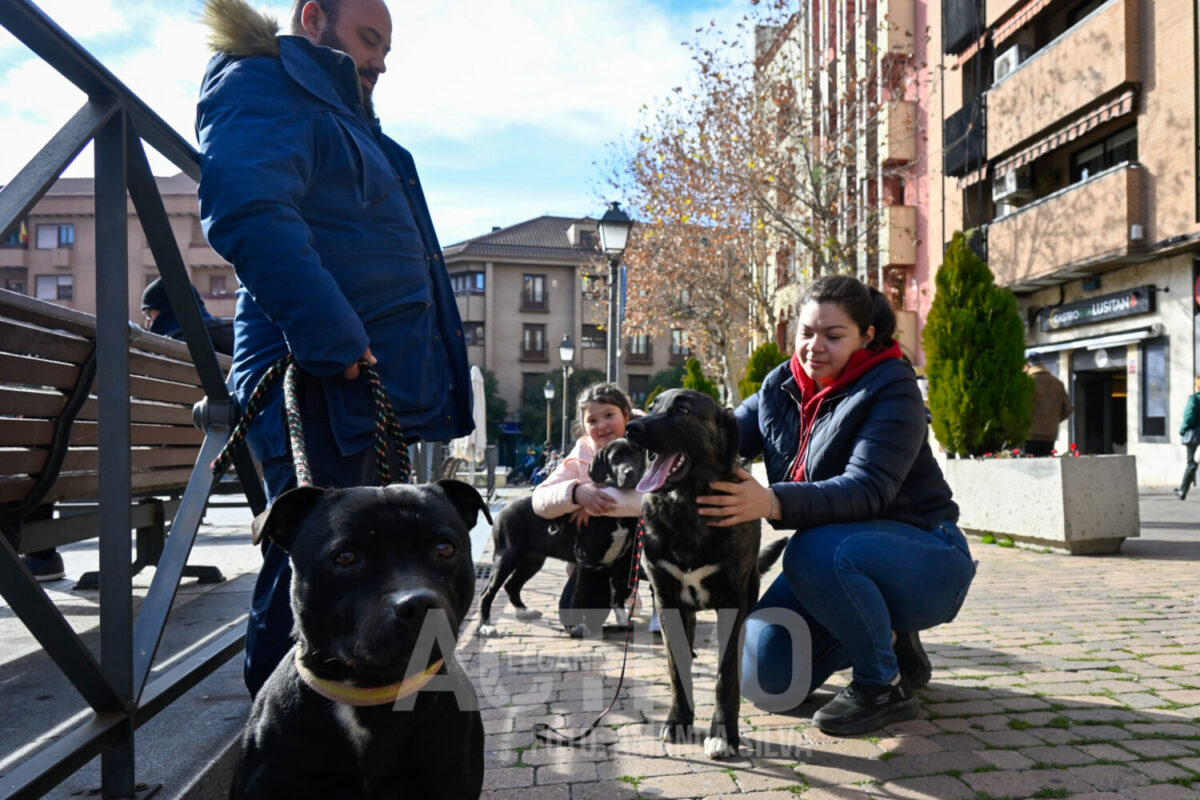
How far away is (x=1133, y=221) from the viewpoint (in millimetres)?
17016

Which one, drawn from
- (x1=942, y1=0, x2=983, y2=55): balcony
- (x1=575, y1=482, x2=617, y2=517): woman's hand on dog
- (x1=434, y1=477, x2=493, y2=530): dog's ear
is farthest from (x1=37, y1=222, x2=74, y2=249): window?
(x1=434, y1=477, x2=493, y2=530): dog's ear

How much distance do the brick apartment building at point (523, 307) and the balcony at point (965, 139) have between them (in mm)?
34156

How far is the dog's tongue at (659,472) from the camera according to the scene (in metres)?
3.33

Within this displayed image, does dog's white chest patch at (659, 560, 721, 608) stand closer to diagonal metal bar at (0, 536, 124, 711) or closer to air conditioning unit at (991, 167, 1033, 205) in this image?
diagonal metal bar at (0, 536, 124, 711)

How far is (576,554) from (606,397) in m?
0.96

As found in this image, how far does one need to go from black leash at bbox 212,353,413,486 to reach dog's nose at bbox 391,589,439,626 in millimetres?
658

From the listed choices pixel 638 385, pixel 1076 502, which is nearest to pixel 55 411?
pixel 1076 502

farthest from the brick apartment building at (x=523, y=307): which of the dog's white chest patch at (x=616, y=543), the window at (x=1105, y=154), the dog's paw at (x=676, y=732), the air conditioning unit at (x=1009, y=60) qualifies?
the dog's paw at (x=676, y=732)

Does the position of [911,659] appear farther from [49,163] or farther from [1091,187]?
[1091,187]

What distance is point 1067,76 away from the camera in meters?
19.0

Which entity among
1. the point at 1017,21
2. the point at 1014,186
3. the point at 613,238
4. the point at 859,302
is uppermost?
the point at 1017,21

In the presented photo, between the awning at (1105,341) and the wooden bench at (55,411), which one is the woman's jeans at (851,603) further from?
the awning at (1105,341)

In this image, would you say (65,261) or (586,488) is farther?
(65,261)

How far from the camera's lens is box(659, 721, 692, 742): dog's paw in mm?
3336
